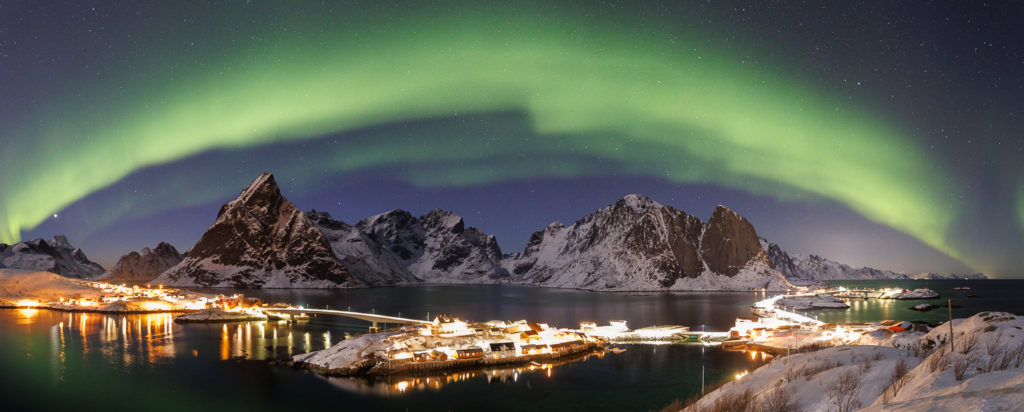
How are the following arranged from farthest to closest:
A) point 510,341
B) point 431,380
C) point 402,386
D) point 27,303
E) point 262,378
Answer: point 27,303 < point 510,341 < point 431,380 < point 262,378 < point 402,386

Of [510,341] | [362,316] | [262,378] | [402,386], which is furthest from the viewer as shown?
[362,316]

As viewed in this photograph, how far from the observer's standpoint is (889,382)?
23.3 meters

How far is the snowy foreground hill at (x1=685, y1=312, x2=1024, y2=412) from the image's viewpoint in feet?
42.4

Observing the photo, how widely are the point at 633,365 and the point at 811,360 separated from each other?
40864 millimetres

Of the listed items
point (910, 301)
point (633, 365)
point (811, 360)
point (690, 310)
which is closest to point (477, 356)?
point (633, 365)

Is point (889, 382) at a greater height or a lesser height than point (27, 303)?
greater

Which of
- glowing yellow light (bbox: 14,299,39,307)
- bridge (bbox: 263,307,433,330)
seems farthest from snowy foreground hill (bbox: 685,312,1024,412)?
glowing yellow light (bbox: 14,299,39,307)

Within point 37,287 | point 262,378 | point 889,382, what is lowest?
point 262,378

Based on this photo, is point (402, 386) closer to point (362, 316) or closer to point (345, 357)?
point (345, 357)

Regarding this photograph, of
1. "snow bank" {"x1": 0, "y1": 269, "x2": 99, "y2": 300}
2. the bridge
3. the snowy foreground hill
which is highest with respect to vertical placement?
the snowy foreground hill

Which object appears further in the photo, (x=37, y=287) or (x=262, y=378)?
(x=37, y=287)

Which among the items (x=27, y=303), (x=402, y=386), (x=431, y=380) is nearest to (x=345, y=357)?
(x=402, y=386)

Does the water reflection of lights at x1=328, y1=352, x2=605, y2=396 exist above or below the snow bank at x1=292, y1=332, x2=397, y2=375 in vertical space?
below

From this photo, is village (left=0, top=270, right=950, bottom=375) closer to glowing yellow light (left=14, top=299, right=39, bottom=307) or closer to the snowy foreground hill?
the snowy foreground hill
